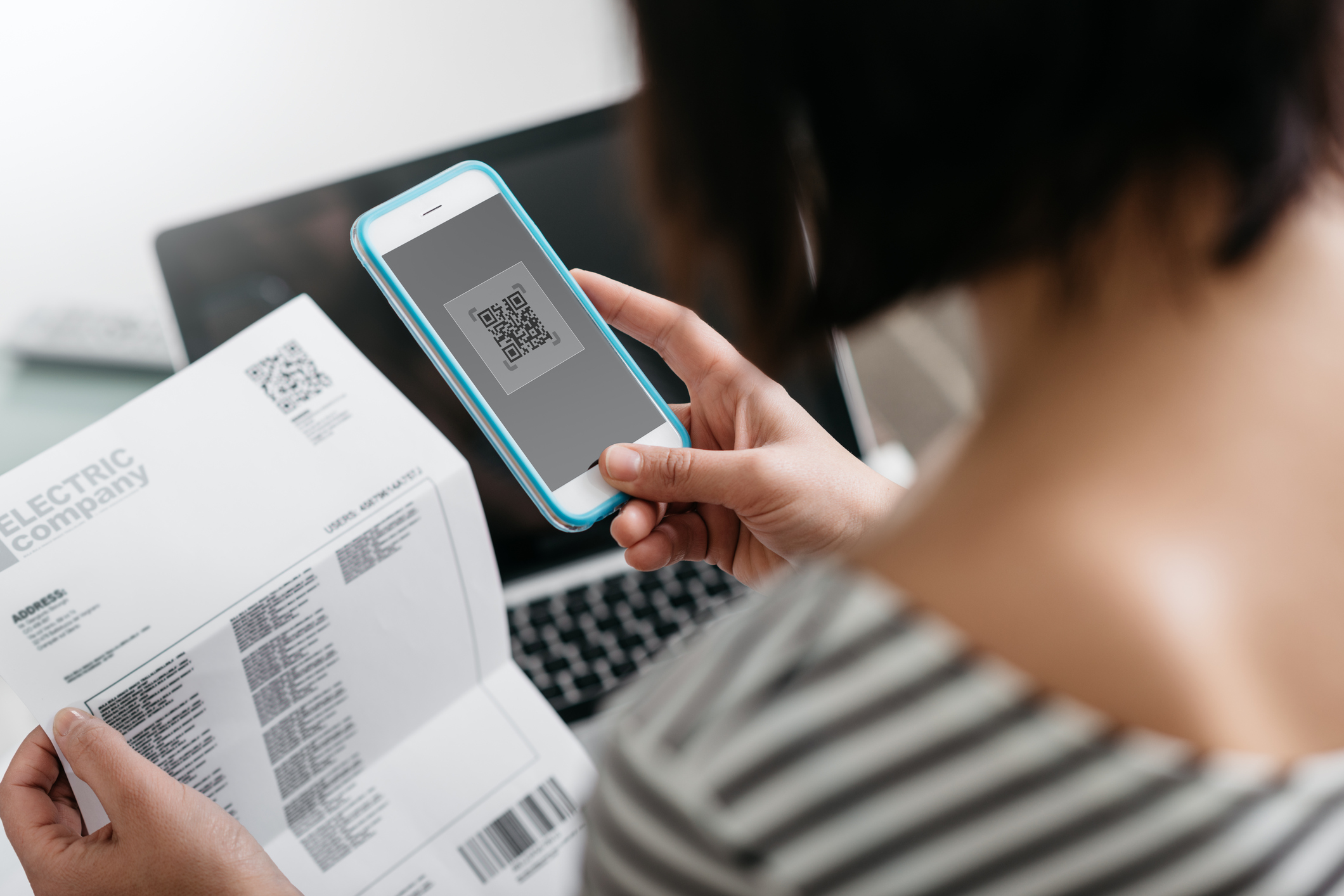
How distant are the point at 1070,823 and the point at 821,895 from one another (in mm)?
62

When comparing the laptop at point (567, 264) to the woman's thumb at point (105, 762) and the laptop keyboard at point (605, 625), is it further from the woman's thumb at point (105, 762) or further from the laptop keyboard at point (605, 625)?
the woman's thumb at point (105, 762)

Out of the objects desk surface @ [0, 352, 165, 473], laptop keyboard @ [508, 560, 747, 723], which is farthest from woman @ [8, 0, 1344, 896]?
desk surface @ [0, 352, 165, 473]

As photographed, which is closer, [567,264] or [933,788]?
[933,788]

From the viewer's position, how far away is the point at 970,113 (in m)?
0.22

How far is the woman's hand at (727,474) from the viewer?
534 mm

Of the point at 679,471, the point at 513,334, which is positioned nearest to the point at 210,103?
the point at 513,334

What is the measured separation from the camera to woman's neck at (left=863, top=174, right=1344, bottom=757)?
0.22 m

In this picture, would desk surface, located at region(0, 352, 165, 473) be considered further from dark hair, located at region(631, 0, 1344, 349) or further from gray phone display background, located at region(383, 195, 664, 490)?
dark hair, located at region(631, 0, 1344, 349)

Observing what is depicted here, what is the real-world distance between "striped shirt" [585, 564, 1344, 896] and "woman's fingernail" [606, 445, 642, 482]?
292 mm

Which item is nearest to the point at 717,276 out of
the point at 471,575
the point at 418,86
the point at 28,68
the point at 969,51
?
the point at 969,51

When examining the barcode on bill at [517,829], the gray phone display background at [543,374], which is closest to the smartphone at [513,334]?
the gray phone display background at [543,374]

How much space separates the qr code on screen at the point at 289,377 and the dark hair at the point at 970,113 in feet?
0.84

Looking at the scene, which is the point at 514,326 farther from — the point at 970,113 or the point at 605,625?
the point at 970,113

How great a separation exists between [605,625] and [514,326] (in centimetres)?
21
